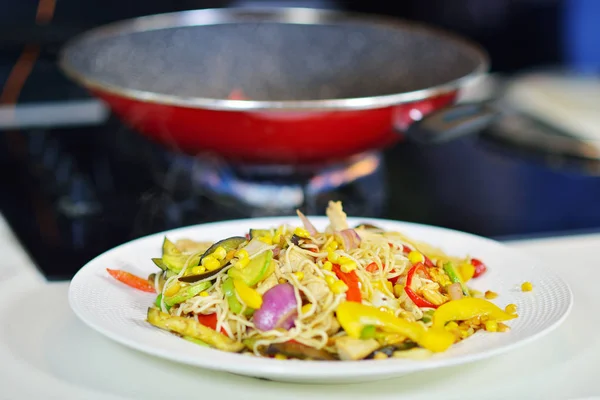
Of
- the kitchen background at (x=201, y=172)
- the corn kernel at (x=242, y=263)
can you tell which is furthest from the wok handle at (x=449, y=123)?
the corn kernel at (x=242, y=263)

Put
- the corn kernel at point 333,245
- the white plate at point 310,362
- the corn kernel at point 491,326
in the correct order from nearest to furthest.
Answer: the white plate at point 310,362, the corn kernel at point 491,326, the corn kernel at point 333,245

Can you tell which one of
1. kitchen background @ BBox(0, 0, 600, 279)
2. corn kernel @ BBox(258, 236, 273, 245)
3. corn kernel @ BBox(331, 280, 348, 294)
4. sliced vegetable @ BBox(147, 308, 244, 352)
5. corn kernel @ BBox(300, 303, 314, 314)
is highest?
corn kernel @ BBox(331, 280, 348, 294)

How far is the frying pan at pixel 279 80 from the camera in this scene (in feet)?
4.69

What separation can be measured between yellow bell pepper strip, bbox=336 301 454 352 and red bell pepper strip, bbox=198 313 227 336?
0.14 m

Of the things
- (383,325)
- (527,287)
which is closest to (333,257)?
(383,325)

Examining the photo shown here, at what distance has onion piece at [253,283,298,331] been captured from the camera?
3.15 ft

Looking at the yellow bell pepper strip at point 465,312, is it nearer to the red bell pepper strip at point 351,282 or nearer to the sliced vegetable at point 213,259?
the red bell pepper strip at point 351,282

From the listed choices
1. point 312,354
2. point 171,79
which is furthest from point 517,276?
point 171,79

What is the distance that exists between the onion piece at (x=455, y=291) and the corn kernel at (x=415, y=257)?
0.06 metres

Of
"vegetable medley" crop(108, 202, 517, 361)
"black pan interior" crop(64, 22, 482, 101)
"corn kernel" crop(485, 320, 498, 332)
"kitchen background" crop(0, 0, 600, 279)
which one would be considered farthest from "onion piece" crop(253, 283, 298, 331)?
"black pan interior" crop(64, 22, 482, 101)

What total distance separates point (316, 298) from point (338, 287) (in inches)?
1.2

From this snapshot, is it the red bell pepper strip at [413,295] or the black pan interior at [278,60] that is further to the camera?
the black pan interior at [278,60]

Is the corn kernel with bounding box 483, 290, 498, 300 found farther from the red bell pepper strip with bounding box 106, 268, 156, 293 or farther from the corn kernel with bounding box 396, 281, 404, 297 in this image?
the red bell pepper strip with bounding box 106, 268, 156, 293

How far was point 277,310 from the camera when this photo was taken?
0.97 meters
